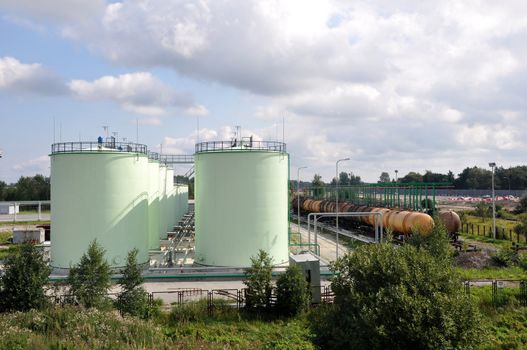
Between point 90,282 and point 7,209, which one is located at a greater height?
point 7,209

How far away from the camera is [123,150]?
28.3 metres

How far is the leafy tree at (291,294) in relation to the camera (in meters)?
18.2

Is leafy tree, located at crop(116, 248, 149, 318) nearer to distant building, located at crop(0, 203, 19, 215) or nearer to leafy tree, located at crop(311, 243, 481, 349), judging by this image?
leafy tree, located at crop(311, 243, 481, 349)

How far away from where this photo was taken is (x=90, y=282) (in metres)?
17.1

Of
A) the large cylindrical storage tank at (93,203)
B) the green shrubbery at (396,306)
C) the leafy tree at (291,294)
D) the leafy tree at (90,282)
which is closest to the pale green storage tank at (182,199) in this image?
the large cylindrical storage tank at (93,203)

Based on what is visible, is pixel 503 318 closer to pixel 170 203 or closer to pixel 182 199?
pixel 170 203

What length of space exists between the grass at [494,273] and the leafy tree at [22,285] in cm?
2029

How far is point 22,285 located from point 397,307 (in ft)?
43.7

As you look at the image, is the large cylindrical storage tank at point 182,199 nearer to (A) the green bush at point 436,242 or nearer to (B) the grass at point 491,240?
(B) the grass at point 491,240

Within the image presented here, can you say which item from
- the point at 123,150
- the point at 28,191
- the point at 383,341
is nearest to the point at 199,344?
the point at 383,341

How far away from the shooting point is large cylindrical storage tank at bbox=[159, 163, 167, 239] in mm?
38772

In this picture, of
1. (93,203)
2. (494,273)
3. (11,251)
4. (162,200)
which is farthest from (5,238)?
(494,273)

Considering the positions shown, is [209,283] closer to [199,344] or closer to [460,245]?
[199,344]

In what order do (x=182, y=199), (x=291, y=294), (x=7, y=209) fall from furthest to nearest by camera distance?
(x=7, y=209)
(x=182, y=199)
(x=291, y=294)
